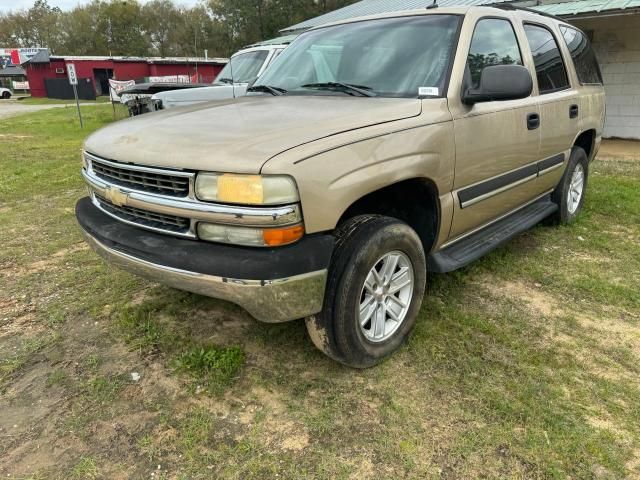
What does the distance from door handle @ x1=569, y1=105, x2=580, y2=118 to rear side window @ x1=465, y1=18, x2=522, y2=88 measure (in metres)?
0.92

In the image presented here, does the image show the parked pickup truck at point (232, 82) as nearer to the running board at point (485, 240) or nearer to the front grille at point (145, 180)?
the running board at point (485, 240)

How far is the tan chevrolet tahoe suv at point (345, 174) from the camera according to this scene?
2117 millimetres

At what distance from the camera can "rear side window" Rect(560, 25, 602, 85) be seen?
14.6 feet

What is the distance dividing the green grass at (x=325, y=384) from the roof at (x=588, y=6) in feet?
20.3

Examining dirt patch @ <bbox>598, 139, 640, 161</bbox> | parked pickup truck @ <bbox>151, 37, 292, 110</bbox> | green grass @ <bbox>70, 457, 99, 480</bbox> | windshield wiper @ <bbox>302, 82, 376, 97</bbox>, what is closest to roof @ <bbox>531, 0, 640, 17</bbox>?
dirt patch @ <bbox>598, 139, 640, 161</bbox>

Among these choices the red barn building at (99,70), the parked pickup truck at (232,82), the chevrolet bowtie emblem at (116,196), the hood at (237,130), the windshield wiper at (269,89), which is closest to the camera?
the hood at (237,130)

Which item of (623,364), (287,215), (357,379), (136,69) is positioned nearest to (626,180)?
(623,364)

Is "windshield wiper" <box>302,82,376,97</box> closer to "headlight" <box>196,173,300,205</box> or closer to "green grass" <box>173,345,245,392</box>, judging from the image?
"headlight" <box>196,173,300,205</box>

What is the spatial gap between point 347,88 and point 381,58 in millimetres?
304

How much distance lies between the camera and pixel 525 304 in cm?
Result: 340

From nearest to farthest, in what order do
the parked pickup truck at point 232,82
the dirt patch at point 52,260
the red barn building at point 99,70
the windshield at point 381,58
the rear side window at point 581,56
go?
the windshield at point 381,58
the dirt patch at point 52,260
the rear side window at point 581,56
the parked pickup truck at point 232,82
the red barn building at point 99,70

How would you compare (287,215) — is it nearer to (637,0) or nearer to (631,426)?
(631,426)

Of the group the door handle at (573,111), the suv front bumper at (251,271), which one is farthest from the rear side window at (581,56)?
the suv front bumper at (251,271)

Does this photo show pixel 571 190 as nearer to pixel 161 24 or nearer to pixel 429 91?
pixel 429 91
